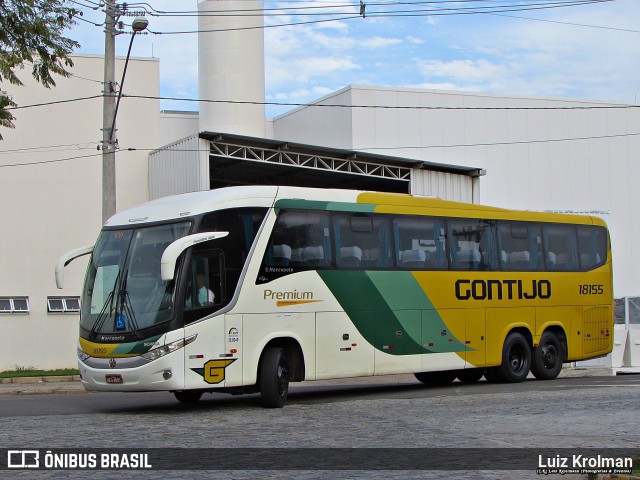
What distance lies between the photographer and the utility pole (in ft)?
76.0

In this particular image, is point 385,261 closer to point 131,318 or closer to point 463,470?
point 131,318

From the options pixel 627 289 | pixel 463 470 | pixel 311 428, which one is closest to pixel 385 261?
pixel 311 428

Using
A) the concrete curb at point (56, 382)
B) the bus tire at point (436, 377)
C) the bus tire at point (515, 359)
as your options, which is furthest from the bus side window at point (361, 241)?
the concrete curb at point (56, 382)

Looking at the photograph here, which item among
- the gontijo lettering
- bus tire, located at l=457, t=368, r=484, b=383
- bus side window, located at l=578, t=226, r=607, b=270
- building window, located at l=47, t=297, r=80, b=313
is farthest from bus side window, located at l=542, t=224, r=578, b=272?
building window, located at l=47, t=297, r=80, b=313

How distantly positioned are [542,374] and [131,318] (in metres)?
10.5

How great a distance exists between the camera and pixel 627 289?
1823 inches

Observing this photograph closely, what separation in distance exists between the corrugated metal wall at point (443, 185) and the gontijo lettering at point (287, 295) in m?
17.9

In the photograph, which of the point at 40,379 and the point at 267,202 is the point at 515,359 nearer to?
the point at 267,202

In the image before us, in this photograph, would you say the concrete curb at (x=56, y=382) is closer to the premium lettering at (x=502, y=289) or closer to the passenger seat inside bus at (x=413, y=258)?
the premium lettering at (x=502, y=289)

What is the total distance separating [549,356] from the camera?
69.3ft

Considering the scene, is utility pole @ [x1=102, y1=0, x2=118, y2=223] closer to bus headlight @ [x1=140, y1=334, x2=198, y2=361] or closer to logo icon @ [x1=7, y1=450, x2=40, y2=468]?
bus headlight @ [x1=140, y1=334, x2=198, y2=361]

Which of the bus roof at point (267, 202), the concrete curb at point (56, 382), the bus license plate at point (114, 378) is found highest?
the bus roof at point (267, 202)

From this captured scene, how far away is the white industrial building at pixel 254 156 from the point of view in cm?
3106

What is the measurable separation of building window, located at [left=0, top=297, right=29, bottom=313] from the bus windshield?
16.9 meters
